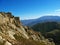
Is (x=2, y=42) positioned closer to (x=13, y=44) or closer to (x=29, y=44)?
(x=13, y=44)

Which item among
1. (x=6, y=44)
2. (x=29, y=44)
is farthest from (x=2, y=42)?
(x=29, y=44)

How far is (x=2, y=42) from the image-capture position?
29.6m

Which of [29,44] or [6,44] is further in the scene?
[29,44]

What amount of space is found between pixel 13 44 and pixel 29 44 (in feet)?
15.9

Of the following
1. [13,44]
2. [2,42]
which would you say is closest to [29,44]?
[13,44]

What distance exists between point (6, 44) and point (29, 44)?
269 inches

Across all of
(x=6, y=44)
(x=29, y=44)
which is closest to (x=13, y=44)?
(x=6, y=44)

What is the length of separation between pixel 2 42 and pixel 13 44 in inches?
95.7

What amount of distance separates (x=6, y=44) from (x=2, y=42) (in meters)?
1.19

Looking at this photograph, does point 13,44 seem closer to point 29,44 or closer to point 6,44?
point 6,44

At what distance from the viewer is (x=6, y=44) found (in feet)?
95.1

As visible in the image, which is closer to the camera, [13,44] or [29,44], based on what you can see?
[13,44]

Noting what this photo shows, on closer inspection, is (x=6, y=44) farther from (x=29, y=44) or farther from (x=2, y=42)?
(x=29, y=44)
